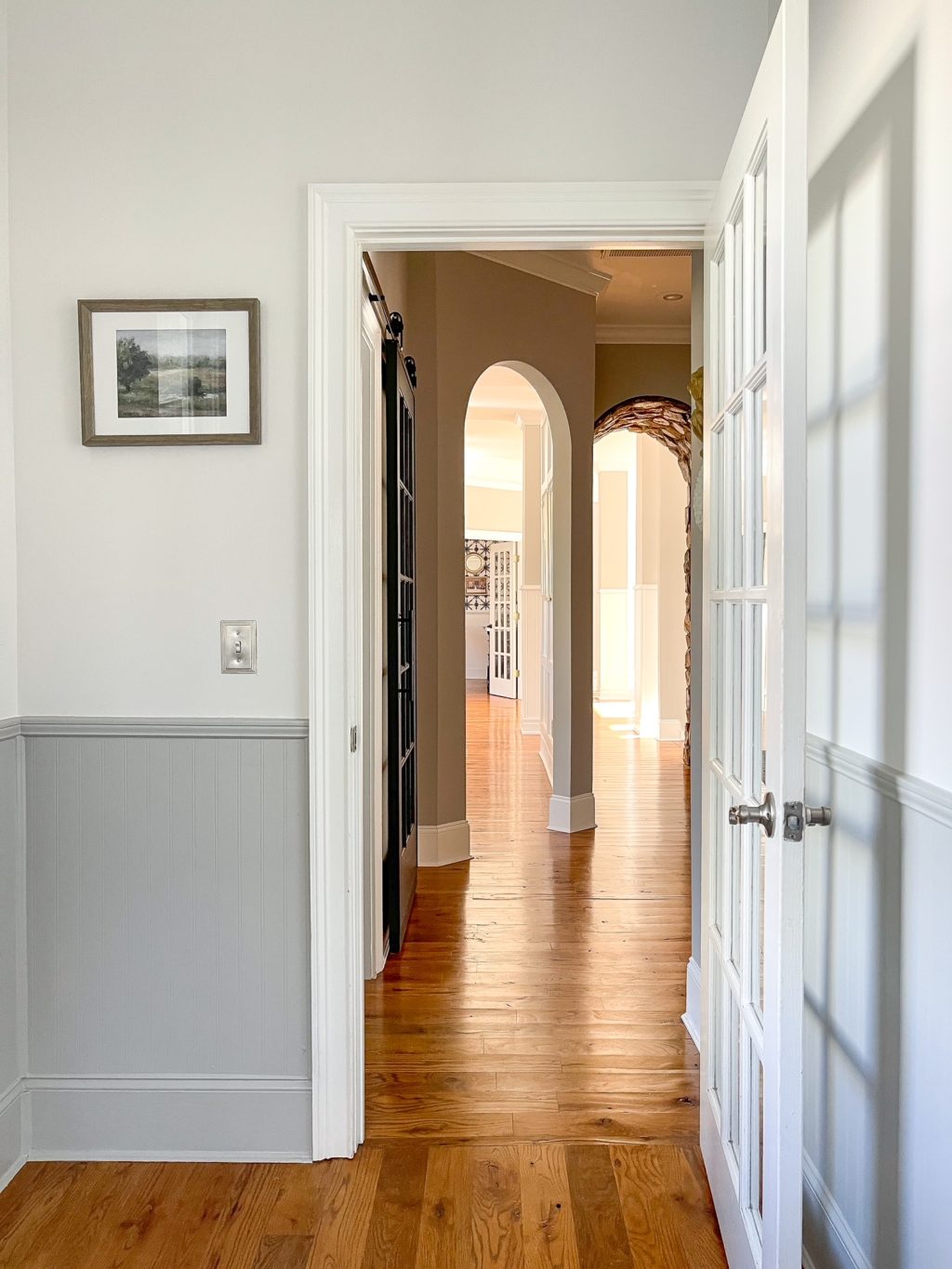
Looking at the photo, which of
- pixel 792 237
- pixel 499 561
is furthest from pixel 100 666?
pixel 499 561

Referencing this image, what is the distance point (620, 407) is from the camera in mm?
6996

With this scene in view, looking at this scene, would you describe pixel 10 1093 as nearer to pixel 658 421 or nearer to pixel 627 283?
pixel 627 283

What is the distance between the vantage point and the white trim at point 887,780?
4.45 feet

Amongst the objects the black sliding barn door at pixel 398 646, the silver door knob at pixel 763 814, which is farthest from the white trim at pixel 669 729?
the silver door knob at pixel 763 814

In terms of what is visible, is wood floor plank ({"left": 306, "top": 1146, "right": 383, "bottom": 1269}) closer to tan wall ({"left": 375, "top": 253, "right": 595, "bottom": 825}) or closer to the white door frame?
the white door frame

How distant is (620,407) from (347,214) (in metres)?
5.02

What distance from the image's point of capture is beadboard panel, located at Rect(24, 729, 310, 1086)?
2.30m

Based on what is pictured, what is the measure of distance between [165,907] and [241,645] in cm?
65

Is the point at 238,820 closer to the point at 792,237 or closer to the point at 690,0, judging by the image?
the point at 792,237

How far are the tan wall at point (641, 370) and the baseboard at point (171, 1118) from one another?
18.1ft

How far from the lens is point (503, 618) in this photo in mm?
12492

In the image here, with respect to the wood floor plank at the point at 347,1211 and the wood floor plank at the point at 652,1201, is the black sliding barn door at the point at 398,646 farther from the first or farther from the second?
the wood floor plank at the point at 652,1201

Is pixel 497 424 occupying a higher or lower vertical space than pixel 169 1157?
higher

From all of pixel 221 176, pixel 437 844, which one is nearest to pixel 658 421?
pixel 437 844
